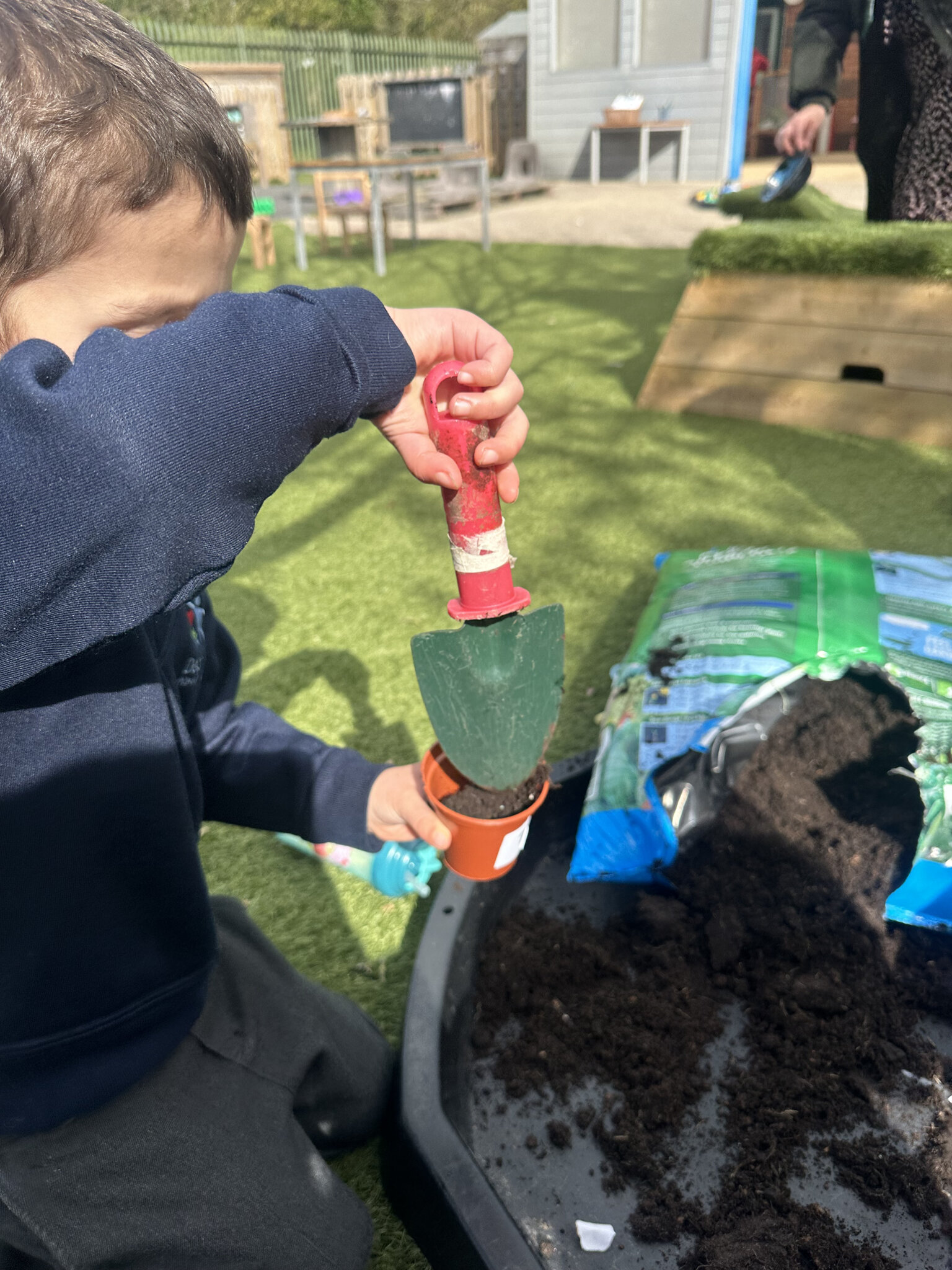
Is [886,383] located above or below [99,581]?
below

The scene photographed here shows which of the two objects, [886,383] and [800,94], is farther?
[800,94]

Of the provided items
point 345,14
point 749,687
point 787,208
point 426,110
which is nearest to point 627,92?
point 426,110

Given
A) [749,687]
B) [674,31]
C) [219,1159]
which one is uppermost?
[674,31]

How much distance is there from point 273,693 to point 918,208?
303 centimetres

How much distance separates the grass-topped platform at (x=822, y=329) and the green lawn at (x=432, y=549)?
0.36ft

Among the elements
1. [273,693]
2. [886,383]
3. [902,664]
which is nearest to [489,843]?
[902,664]

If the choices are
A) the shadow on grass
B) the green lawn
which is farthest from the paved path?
the shadow on grass

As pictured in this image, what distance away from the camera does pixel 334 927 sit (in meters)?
1.44

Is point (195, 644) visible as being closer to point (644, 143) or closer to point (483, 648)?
point (483, 648)

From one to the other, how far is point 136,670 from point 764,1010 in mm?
868

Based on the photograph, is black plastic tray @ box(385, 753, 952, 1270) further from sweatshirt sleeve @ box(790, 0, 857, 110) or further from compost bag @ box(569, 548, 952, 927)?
sweatshirt sleeve @ box(790, 0, 857, 110)

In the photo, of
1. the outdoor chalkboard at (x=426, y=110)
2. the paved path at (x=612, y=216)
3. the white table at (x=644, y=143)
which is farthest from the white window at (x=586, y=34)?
the outdoor chalkboard at (x=426, y=110)

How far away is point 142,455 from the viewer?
0.59m

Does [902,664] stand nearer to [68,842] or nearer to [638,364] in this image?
[68,842]
